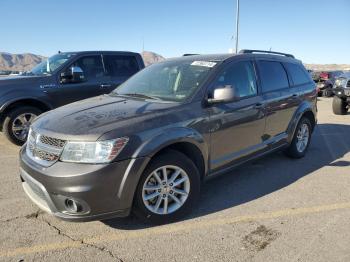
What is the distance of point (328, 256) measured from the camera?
3.29 m

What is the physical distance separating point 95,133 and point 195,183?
128 cm

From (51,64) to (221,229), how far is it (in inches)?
220

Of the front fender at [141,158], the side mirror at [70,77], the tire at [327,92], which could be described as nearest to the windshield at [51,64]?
the side mirror at [70,77]

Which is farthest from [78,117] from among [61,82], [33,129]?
[61,82]

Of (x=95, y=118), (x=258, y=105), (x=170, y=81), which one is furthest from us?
(x=258, y=105)

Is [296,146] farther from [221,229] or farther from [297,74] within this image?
[221,229]

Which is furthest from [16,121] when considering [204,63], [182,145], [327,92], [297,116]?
[327,92]

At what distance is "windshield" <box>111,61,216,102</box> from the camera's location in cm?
435

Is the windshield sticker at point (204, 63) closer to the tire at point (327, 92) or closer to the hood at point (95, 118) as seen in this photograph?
the hood at point (95, 118)

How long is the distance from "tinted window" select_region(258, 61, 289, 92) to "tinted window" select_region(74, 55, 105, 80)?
153 inches

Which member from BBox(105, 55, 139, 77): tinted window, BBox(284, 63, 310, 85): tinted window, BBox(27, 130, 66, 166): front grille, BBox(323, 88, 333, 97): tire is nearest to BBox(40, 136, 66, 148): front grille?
BBox(27, 130, 66, 166): front grille

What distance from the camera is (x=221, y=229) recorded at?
380 centimetres

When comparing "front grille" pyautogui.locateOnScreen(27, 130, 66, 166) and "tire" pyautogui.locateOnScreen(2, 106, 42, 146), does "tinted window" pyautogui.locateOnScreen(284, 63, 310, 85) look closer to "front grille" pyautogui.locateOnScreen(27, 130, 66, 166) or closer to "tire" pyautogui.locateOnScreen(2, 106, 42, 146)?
"front grille" pyautogui.locateOnScreen(27, 130, 66, 166)

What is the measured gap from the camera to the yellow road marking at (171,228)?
341cm
